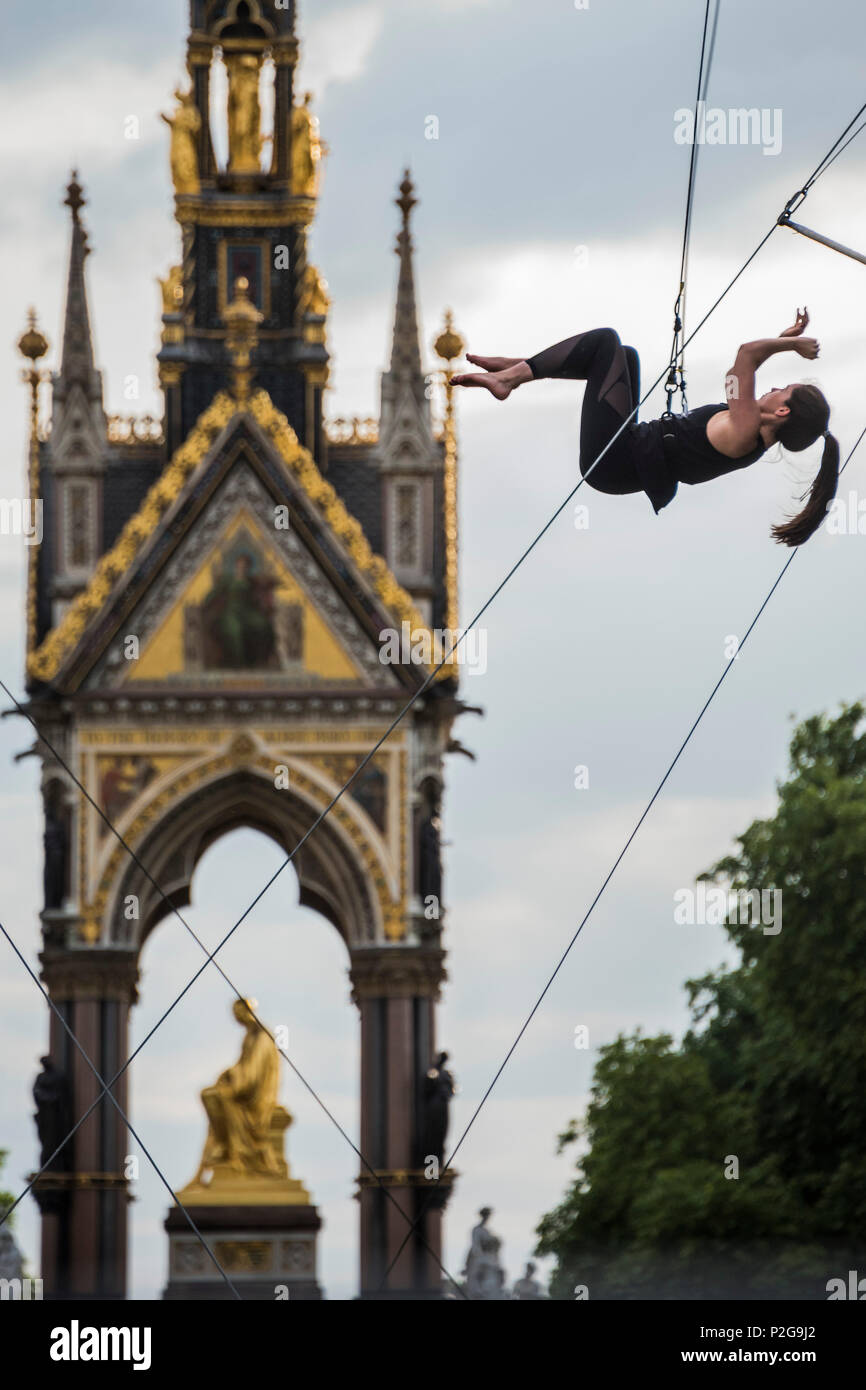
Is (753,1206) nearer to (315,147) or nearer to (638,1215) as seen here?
(638,1215)

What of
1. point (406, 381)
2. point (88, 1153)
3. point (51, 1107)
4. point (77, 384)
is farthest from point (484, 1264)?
point (77, 384)

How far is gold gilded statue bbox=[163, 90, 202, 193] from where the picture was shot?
127 ft

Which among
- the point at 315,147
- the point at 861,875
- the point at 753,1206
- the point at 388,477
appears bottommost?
the point at 753,1206

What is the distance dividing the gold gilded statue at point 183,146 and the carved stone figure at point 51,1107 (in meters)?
10.1

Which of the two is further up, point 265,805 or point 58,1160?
point 265,805

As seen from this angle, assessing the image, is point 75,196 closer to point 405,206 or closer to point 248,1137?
point 405,206

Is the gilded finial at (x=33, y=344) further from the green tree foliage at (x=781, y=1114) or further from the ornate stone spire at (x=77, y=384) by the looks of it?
the green tree foliage at (x=781, y=1114)

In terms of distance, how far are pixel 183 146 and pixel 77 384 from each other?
3.08 metres

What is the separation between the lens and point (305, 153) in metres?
38.6

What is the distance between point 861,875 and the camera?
3391 cm
